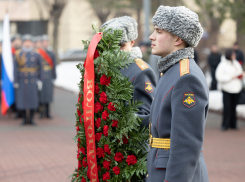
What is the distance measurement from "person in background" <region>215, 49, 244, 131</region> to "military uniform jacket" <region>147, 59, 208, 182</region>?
6856 mm

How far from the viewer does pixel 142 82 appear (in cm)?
299

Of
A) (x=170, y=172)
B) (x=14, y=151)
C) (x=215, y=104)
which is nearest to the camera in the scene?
(x=170, y=172)

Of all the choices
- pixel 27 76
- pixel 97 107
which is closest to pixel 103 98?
pixel 97 107

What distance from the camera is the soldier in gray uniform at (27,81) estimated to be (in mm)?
9761

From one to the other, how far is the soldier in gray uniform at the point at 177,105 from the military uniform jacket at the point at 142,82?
649 millimetres

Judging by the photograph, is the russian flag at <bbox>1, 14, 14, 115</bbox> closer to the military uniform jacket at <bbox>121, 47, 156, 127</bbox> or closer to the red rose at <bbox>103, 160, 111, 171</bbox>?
the military uniform jacket at <bbox>121, 47, 156, 127</bbox>

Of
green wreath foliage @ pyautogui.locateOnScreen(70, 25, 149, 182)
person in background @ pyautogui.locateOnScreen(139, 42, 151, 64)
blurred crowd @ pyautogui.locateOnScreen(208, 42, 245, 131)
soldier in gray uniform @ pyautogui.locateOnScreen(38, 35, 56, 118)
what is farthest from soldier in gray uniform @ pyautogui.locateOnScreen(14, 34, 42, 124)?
green wreath foliage @ pyautogui.locateOnScreen(70, 25, 149, 182)

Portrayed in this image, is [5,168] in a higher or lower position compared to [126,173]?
lower

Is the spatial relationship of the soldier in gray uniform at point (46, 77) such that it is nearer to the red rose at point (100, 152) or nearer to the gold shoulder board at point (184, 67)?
the red rose at point (100, 152)

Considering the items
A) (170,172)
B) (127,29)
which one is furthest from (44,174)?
(170,172)

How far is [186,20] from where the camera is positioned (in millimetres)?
2119

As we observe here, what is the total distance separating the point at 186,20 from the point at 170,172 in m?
0.81

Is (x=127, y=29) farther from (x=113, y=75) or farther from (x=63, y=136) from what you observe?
(x=63, y=136)

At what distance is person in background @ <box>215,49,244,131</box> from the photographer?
28.6 feet
